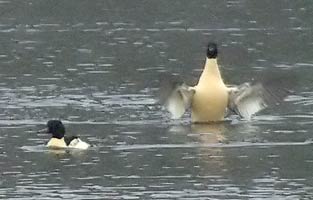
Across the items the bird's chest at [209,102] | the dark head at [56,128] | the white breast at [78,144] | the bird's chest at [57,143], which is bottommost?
the white breast at [78,144]

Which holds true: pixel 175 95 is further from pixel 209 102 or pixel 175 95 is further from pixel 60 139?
pixel 60 139

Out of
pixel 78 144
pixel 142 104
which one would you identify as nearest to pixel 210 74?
pixel 142 104

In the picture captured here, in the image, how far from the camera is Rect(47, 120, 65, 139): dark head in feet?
58.3

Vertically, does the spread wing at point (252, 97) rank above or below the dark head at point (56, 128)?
above

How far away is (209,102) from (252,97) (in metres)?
0.65

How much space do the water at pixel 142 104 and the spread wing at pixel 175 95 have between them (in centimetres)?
25

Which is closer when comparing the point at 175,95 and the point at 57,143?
the point at 57,143

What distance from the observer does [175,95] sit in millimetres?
19719

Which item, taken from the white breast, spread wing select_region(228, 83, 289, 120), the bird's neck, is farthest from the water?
the bird's neck

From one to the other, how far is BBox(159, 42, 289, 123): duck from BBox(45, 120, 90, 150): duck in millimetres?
2039

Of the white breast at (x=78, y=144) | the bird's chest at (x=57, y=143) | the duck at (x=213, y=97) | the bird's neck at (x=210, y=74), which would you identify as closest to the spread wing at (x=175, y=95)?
the duck at (x=213, y=97)

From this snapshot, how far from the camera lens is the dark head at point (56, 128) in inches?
699

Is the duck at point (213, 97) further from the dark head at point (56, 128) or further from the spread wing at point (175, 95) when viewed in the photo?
the dark head at point (56, 128)

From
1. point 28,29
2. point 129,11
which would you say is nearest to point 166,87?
point 28,29
